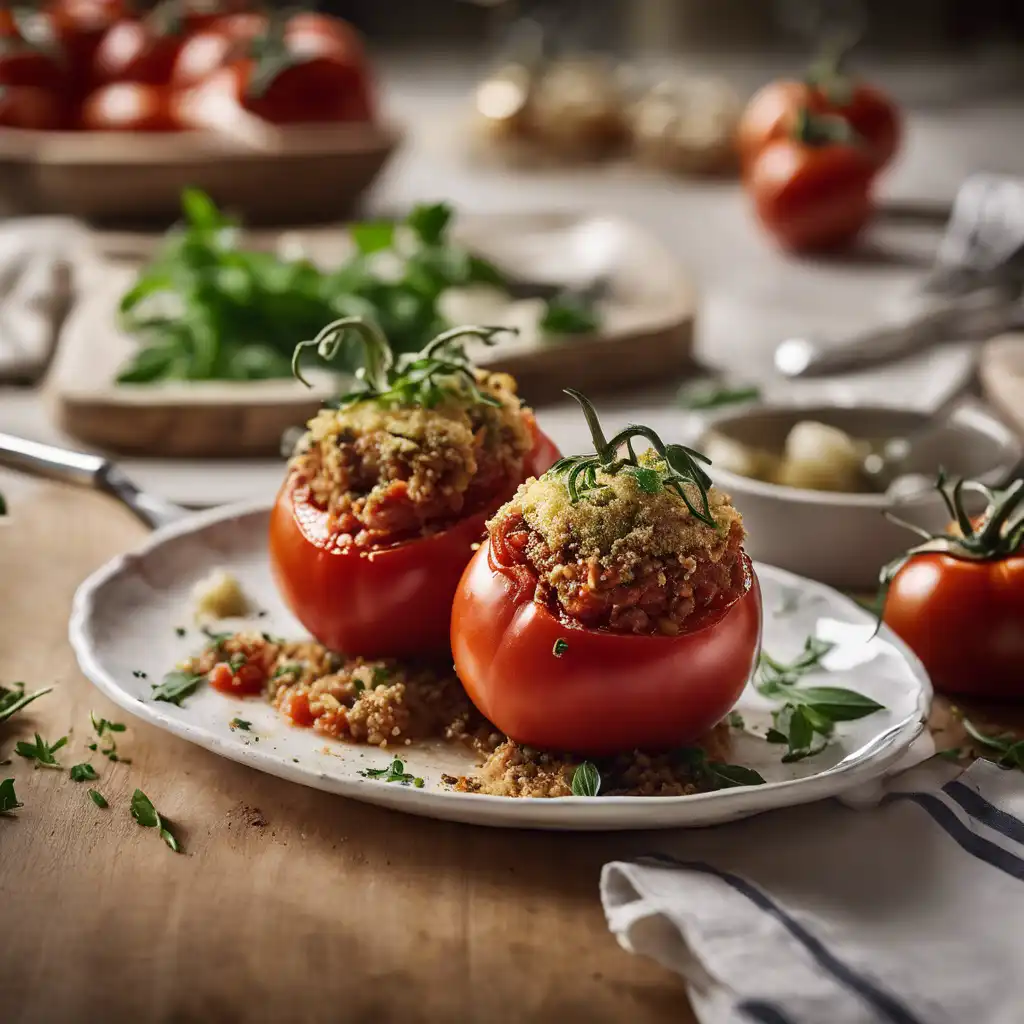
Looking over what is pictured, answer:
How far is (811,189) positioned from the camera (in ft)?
13.0

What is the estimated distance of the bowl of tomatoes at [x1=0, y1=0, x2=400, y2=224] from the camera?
3.95 meters

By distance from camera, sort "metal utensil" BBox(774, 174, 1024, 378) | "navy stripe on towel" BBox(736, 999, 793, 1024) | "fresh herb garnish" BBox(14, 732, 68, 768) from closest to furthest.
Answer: "navy stripe on towel" BBox(736, 999, 793, 1024), "fresh herb garnish" BBox(14, 732, 68, 768), "metal utensil" BBox(774, 174, 1024, 378)

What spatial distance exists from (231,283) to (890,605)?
1477mm

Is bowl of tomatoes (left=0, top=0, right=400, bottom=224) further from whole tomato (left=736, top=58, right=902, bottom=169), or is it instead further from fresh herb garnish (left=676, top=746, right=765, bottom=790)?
fresh herb garnish (left=676, top=746, right=765, bottom=790)

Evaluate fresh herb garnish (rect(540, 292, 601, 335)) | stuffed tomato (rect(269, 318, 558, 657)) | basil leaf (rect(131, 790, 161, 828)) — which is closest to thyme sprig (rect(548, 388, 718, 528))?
stuffed tomato (rect(269, 318, 558, 657))

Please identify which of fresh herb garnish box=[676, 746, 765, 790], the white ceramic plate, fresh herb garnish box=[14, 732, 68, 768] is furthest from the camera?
fresh herb garnish box=[14, 732, 68, 768]

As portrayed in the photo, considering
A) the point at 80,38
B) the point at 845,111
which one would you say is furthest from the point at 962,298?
the point at 80,38

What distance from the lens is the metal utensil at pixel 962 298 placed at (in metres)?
3.04

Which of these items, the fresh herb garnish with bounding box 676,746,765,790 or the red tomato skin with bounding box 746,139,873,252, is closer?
the fresh herb garnish with bounding box 676,746,765,790

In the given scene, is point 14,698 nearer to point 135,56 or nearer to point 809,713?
point 809,713

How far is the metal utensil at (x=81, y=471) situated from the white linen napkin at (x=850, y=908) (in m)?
1.02

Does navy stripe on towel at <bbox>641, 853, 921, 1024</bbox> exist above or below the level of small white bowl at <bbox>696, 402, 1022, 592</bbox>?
above

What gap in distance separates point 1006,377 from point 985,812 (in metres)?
1.43

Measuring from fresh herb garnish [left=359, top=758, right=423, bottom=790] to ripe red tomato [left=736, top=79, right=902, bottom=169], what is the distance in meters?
2.89
